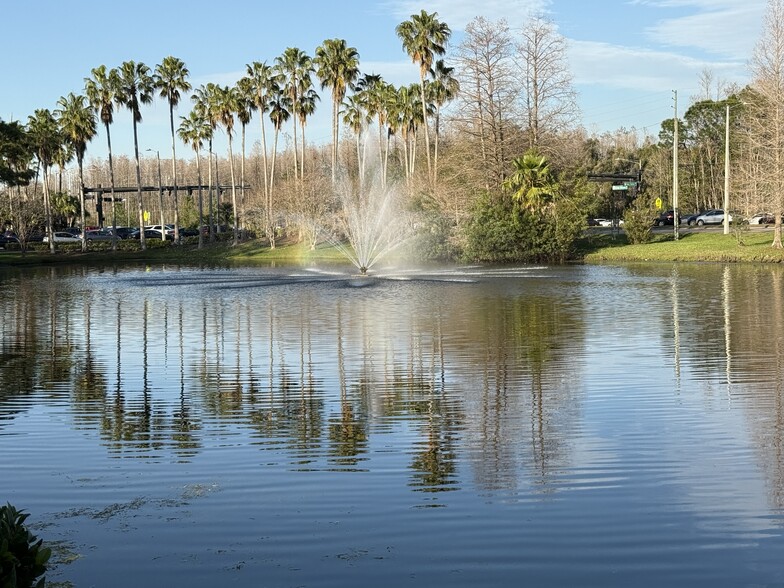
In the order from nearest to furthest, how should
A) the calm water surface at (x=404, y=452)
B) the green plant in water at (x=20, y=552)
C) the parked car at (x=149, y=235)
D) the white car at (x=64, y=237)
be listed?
the green plant in water at (x=20, y=552)
the calm water surface at (x=404, y=452)
the white car at (x=64, y=237)
the parked car at (x=149, y=235)

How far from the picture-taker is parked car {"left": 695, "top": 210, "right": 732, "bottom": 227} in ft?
304

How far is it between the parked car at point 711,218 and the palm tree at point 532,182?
31.2 metres

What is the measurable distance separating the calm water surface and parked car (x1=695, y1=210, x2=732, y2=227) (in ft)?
222

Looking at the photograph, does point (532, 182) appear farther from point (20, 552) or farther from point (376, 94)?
point (20, 552)

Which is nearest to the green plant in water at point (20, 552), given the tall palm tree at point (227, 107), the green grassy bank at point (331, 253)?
the green grassy bank at point (331, 253)

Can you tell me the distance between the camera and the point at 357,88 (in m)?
91.6

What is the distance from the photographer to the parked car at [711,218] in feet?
304

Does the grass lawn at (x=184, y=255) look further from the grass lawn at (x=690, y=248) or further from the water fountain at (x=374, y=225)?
the grass lawn at (x=690, y=248)

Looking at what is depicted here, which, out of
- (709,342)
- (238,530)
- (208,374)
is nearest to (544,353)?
(709,342)

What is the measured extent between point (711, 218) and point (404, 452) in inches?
3413

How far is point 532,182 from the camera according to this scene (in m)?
67.5

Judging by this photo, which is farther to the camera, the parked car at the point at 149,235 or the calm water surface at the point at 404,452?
the parked car at the point at 149,235

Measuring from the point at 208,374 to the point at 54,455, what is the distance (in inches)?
279

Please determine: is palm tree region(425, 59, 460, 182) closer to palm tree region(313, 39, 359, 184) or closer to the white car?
palm tree region(313, 39, 359, 184)
